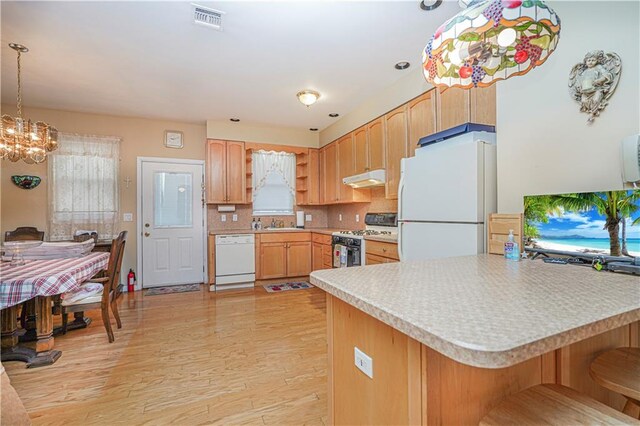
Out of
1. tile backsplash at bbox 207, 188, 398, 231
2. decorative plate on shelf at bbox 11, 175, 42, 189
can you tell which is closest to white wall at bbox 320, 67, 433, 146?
tile backsplash at bbox 207, 188, 398, 231

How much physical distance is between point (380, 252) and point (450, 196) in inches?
45.3

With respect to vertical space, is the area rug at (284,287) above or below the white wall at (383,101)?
below

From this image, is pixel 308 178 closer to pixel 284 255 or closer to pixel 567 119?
pixel 284 255

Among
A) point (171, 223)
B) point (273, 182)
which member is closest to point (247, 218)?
point (273, 182)

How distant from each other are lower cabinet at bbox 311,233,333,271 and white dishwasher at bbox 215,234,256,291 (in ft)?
3.23

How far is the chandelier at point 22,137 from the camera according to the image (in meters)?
2.64

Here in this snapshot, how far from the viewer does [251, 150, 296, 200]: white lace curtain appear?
17.2 ft

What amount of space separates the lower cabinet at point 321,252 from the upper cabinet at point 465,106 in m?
2.29

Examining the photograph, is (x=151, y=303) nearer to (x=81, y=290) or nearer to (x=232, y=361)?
(x=81, y=290)

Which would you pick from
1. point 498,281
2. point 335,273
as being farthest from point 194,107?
point 498,281

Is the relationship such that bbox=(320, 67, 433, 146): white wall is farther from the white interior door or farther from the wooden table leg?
the wooden table leg

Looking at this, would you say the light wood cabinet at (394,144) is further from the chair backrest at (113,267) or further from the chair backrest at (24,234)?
the chair backrest at (24,234)

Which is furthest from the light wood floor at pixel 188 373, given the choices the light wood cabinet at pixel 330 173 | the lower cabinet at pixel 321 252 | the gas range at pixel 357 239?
the light wood cabinet at pixel 330 173

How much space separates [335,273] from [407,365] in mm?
513
